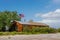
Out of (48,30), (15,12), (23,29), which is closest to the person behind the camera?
(48,30)

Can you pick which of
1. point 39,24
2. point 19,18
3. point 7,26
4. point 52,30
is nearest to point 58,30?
point 52,30

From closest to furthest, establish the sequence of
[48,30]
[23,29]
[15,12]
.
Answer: [48,30], [23,29], [15,12]

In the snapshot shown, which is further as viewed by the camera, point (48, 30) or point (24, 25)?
point (24, 25)

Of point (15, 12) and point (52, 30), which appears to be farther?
point (15, 12)

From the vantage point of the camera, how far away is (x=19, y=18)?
77375mm

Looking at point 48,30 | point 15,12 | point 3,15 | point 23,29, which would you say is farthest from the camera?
point 15,12

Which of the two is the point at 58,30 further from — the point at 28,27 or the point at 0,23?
the point at 0,23

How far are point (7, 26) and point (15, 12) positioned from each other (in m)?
18.7

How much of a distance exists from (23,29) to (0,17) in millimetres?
8996

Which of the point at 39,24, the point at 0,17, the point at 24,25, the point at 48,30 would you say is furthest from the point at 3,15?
the point at 48,30

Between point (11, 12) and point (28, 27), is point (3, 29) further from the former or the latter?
point (11, 12)

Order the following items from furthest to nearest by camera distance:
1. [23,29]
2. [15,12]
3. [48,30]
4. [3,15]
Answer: [15,12] < [3,15] < [23,29] < [48,30]

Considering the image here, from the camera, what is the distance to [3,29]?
59.0 metres

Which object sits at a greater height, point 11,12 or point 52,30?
point 11,12
